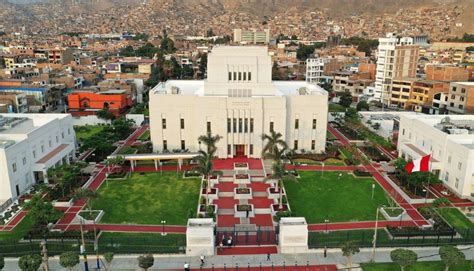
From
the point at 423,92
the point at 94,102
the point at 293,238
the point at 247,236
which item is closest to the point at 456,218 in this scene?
the point at 293,238

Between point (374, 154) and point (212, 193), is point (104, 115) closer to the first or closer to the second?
point (212, 193)

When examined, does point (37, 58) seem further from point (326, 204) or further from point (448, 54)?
point (448, 54)

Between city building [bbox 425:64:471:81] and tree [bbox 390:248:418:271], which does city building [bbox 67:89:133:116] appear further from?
city building [bbox 425:64:471:81]

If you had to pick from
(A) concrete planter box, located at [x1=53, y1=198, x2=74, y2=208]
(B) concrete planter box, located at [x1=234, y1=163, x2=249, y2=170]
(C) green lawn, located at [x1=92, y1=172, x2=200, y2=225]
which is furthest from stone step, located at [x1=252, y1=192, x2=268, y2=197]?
(A) concrete planter box, located at [x1=53, y1=198, x2=74, y2=208]

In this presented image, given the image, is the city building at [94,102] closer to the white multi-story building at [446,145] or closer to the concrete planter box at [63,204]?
the concrete planter box at [63,204]

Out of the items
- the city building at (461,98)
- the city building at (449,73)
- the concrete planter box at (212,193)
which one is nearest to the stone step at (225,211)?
the concrete planter box at (212,193)

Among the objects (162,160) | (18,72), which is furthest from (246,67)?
(18,72)
